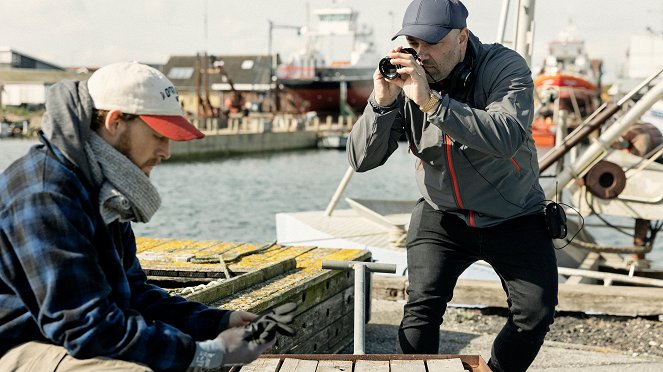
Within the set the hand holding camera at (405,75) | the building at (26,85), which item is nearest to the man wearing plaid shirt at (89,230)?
the hand holding camera at (405,75)

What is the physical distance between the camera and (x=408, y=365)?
3703mm

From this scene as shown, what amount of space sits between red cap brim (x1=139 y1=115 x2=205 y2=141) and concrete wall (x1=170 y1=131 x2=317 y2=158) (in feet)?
121

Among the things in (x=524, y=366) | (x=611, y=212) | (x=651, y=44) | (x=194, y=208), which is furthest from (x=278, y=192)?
(x=524, y=366)

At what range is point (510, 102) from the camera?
3.88m

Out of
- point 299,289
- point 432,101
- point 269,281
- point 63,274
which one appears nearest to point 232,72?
point 269,281

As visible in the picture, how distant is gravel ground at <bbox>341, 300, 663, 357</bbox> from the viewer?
259 inches

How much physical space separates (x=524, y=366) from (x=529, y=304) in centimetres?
34

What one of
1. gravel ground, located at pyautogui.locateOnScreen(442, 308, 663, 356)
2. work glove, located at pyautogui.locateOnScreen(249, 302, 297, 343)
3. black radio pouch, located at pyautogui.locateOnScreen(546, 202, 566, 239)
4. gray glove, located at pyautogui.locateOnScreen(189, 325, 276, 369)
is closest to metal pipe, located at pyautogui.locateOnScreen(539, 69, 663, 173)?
gravel ground, located at pyautogui.locateOnScreen(442, 308, 663, 356)

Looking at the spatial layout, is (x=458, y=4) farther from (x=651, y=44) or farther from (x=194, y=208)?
(x=651, y=44)

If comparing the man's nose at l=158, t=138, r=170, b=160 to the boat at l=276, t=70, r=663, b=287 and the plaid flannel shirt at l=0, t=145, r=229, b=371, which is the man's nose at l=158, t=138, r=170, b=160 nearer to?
the plaid flannel shirt at l=0, t=145, r=229, b=371

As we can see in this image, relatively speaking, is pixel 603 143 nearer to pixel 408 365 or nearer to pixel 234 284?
pixel 234 284

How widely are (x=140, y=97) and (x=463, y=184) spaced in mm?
1947

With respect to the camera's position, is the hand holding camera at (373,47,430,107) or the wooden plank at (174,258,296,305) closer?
the hand holding camera at (373,47,430,107)

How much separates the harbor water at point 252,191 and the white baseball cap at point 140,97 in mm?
13107
